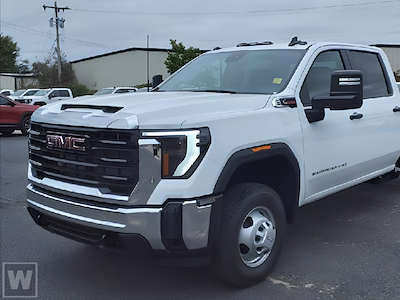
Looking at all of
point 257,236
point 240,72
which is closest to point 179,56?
point 240,72

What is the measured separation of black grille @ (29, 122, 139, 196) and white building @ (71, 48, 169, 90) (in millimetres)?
45565

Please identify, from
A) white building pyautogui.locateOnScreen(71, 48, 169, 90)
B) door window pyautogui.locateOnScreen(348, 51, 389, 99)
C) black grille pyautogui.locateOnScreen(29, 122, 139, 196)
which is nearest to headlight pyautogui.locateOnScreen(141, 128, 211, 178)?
→ black grille pyautogui.locateOnScreen(29, 122, 139, 196)

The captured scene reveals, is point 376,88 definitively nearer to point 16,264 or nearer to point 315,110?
point 315,110

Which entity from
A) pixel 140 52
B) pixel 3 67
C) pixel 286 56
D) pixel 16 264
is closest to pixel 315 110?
pixel 286 56

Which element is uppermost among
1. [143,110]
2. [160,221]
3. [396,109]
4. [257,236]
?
[143,110]

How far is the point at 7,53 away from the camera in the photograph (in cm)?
6631

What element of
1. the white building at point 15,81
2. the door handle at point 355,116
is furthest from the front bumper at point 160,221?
the white building at point 15,81

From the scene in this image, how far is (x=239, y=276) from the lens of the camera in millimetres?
3254

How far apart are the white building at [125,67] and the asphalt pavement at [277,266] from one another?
44.2m

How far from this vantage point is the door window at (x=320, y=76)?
406cm

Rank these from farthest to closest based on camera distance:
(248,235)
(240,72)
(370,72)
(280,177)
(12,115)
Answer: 1. (12,115)
2. (370,72)
3. (240,72)
4. (280,177)
5. (248,235)

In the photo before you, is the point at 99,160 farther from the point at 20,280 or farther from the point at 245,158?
the point at 20,280

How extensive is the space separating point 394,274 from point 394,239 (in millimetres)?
941

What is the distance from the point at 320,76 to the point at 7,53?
69.9 metres
